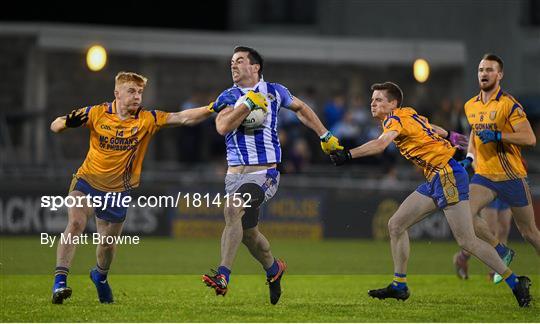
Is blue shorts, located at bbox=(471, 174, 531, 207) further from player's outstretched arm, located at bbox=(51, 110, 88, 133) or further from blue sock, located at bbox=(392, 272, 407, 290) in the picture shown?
player's outstretched arm, located at bbox=(51, 110, 88, 133)

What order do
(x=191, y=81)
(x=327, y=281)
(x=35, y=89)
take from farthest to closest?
1. (x=191, y=81)
2. (x=35, y=89)
3. (x=327, y=281)

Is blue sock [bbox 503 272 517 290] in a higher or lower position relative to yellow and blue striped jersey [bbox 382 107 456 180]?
lower

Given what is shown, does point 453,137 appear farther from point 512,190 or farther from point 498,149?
point 512,190

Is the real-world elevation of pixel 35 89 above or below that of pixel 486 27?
below

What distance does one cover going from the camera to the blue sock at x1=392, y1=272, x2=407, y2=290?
12.1 meters

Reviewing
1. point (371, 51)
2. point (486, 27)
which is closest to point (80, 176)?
point (371, 51)

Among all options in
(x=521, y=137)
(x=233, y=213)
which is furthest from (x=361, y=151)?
(x=521, y=137)

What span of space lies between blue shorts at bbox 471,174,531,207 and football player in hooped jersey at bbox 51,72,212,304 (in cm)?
328

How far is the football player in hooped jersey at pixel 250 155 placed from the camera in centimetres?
1149

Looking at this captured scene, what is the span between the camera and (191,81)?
26531mm

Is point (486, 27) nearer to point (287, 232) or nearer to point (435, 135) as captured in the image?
point (287, 232)

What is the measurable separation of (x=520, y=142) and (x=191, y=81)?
1458 centimetres

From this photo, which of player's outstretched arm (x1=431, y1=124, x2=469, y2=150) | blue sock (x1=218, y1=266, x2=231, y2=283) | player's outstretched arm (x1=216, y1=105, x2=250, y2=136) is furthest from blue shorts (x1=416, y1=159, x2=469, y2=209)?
blue sock (x1=218, y1=266, x2=231, y2=283)

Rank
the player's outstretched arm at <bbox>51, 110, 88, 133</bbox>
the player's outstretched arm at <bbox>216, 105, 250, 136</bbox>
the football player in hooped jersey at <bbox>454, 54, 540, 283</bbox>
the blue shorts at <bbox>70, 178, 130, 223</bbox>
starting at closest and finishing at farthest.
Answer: the player's outstretched arm at <bbox>216, 105, 250, 136</bbox>, the player's outstretched arm at <bbox>51, 110, 88, 133</bbox>, the blue shorts at <bbox>70, 178, 130, 223</bbox>, the football player in hooped jersey at <bbox>454, 54, 540, 283</bbox>
